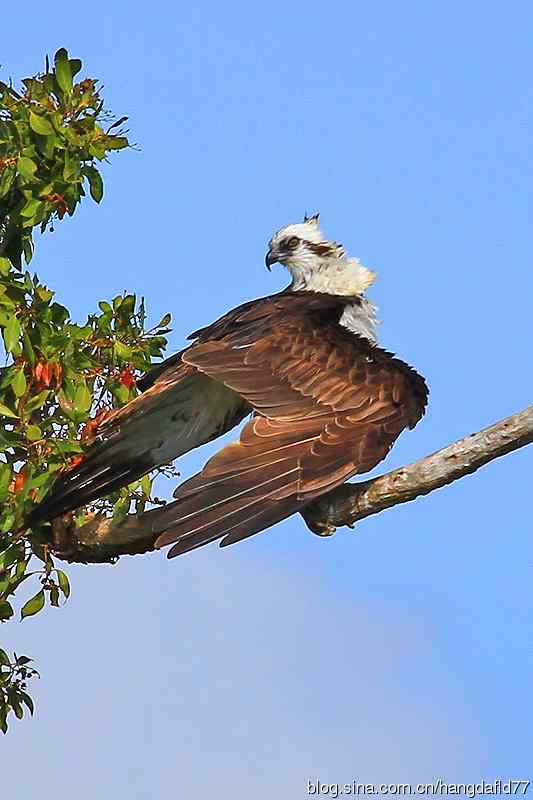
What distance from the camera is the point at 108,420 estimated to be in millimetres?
6285

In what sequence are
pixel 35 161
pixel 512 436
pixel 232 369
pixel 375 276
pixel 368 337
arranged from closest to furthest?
1. pixel 512 436
2. pixel 35 161
3. pixel 232 369
4. pixel 368 337
5. pixel 375 276

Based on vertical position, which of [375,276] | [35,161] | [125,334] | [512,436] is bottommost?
[512,436]

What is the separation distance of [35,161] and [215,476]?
60.6 inches

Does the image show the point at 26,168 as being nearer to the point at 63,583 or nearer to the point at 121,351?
the point at 121,351

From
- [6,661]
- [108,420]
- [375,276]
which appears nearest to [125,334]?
[108,420]

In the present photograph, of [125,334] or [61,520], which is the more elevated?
[125,334]

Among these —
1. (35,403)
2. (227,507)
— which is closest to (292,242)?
(227,507)

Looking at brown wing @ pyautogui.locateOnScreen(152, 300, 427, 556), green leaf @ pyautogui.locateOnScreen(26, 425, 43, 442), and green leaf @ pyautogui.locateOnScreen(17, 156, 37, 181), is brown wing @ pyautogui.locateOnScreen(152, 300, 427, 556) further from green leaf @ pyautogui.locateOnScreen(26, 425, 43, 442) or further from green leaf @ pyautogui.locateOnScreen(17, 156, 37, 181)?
green leaf @ pyautogui.locateOnScreen(17, 156, 37, 181)

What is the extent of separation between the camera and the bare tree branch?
209 inches

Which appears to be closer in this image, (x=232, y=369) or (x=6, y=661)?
(x=6, y=661)

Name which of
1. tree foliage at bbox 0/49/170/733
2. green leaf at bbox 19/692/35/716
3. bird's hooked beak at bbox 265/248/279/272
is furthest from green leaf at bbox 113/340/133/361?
bird's hooked beak at bbox 265/248/279/272

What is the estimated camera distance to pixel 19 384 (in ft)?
17.9

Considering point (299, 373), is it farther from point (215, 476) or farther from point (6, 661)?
point (6, 661)

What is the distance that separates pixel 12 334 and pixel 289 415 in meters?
1.60
